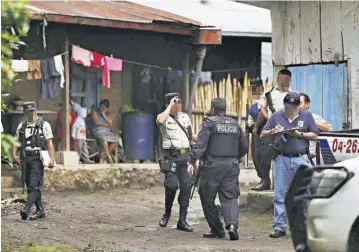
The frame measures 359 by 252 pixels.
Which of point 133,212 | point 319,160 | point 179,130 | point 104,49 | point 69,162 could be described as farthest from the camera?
point 104,49

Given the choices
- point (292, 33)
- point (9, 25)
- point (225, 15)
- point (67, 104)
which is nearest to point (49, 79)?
point (67, 104)

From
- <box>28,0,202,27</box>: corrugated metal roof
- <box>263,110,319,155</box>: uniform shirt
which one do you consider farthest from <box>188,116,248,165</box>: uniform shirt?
<box>28,0,202,27</box>: corrugated metal roof

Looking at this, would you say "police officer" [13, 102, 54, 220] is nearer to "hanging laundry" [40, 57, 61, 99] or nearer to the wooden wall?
the wooden wall

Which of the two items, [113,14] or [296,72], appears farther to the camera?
[113,14]

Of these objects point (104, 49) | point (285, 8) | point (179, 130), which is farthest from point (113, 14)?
point (179, 130)

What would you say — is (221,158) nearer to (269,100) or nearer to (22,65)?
(269,100)

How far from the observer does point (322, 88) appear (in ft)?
44.5

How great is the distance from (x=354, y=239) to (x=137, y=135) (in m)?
12.6

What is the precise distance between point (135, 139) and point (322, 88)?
6771mm

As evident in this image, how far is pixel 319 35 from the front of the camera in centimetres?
1350

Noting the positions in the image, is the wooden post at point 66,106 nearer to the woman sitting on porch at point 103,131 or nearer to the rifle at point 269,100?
the woman sitting on porch at point 103,131

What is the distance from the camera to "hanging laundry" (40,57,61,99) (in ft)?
56.9

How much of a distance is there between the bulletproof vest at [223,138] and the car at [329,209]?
3.57m

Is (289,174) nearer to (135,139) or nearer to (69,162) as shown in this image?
(69,162)
